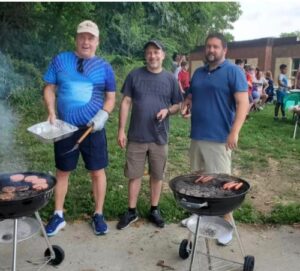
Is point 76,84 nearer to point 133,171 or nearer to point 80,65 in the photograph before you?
point 80,65

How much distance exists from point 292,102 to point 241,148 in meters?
2.48

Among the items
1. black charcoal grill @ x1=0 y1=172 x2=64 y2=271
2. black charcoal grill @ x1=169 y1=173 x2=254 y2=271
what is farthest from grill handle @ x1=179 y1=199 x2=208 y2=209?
black charcoal grill @ x1=0 y1=172 x2=64 y2=271

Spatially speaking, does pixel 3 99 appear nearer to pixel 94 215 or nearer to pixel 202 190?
pixel 94 215

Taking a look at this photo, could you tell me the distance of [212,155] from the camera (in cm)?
363

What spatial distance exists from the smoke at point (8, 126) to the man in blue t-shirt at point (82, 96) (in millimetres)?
1868

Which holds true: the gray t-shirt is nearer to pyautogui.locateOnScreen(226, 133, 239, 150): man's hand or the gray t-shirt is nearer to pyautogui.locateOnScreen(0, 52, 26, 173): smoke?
pyautogui.locateOnScreen(226, 133, 239, 150): man's hand

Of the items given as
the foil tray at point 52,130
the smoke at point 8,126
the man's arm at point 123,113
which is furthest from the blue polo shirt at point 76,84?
the smoke at point 8,126

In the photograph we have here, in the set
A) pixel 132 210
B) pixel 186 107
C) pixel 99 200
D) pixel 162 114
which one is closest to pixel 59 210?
pixel 99 200

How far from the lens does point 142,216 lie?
4277 mm

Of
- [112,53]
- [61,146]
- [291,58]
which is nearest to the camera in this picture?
[61,146]

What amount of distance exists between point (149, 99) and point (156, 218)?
1.28m

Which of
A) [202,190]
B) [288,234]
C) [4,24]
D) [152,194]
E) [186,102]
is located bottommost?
[288,234]

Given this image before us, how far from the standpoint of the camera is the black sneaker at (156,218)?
409cm

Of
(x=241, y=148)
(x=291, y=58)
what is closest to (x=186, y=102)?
(x=241, y=148)
